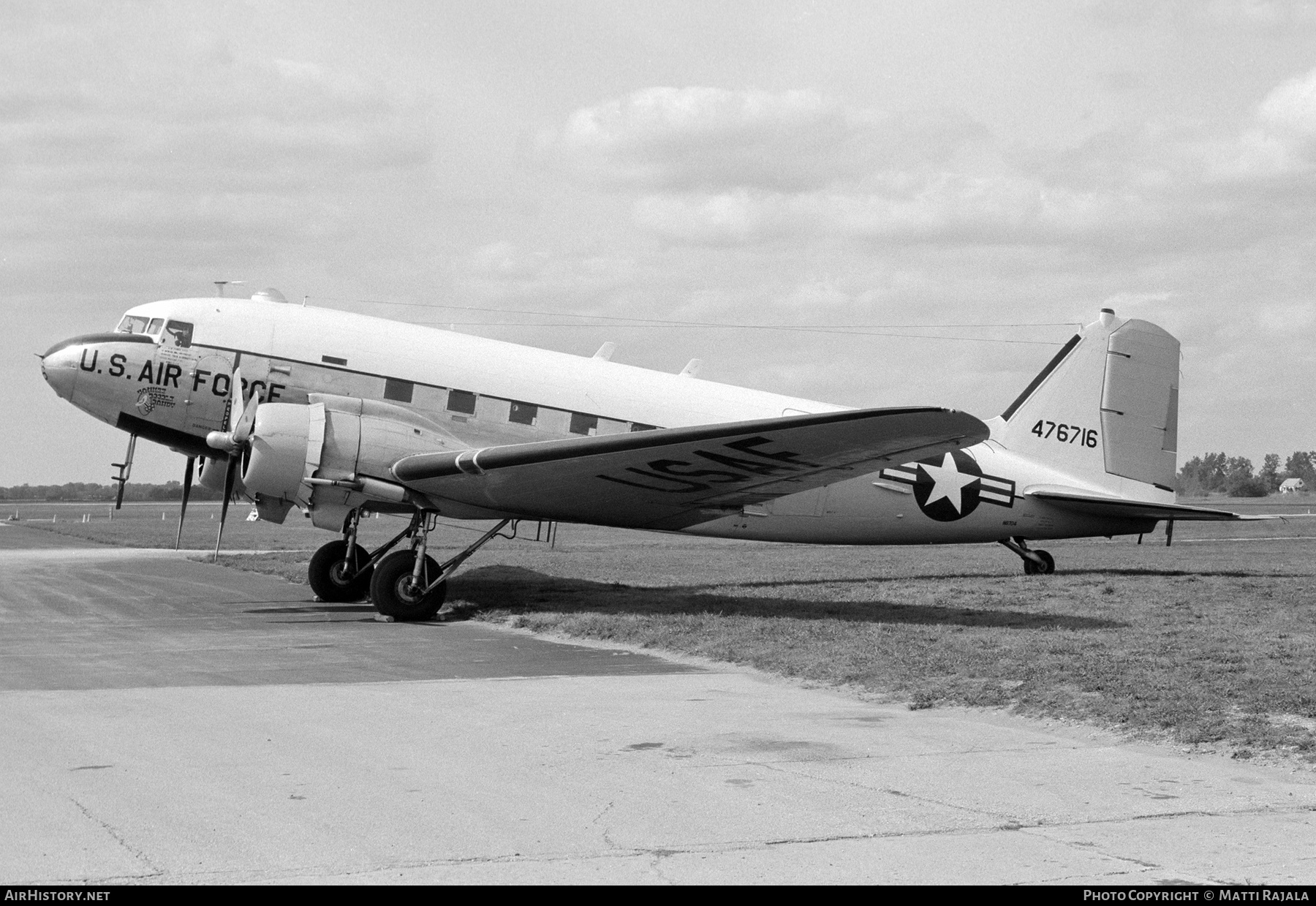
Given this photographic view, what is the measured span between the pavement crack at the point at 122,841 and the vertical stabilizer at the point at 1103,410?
15.8m

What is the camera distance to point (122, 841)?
16.8ft

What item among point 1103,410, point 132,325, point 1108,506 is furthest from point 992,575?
point 132,325

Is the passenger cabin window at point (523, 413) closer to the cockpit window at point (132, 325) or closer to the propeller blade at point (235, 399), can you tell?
the propeller blade at point (235, 399)

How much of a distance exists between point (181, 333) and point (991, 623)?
33.9 ft

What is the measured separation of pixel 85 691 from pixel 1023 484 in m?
13.8

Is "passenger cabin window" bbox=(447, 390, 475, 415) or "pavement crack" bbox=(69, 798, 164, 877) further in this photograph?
"passenger cabin window" bbox=(447, 390, 475, 415)

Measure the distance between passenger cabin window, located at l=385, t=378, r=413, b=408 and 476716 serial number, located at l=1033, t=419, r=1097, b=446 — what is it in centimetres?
954

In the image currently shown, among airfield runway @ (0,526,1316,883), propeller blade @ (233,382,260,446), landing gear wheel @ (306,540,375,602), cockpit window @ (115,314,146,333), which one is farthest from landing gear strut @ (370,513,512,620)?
cockpit window @ (115,314,146,333)

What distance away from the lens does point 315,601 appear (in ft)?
57.1

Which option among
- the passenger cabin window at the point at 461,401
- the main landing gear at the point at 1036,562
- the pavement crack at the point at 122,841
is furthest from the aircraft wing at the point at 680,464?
the pavement crack at the point at 122,841

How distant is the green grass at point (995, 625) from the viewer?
875 centimetres

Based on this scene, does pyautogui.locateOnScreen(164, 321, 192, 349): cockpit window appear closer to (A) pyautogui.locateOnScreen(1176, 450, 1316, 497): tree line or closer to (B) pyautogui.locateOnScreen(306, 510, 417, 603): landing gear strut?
(B) pyautogui.locateOnScreen(306, 510, 417, 603): landing gear strut

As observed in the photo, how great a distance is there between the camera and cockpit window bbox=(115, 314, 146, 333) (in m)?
16.2

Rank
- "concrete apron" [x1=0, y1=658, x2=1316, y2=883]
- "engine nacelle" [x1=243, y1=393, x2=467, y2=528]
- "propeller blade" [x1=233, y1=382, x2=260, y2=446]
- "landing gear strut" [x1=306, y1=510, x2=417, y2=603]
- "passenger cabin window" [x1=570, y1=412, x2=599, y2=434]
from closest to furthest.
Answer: "concrete apron" [x1=0, y1=658, x2=1316, y2=883], "engine nacelle" [x1=243, y1=393, x2=467, y2=528], "propeller blade" [x1=233, y1=382, x2=260, y2=446], "passenger cabin window" [x1=570, y1=412, x2=599, y2=434], "landing gear strut" [x1=306, y1=510, x2=417, y2=603]
